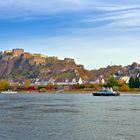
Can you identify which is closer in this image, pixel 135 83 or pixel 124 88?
pixel 135 83

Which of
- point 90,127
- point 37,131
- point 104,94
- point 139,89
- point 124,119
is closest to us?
point 37,131

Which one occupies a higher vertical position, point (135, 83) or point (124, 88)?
point (135, 83)

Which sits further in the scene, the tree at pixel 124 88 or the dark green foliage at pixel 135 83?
the tree at pixel 124 88

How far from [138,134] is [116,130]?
102 inches

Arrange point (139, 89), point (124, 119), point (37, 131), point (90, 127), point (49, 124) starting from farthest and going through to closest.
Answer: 1. point (139, 89)
2. point (124, 119)
3. point (49, 124)
4. point (90, 127)
5. point (37, 131)

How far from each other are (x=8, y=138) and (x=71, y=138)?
480 cm

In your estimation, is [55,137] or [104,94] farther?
[104,94]

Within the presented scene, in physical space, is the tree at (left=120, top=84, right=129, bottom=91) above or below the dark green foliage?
below

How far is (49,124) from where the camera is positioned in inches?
1528

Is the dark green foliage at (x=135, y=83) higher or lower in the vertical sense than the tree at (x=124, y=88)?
higher

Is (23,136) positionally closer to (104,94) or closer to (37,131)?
(37,131)

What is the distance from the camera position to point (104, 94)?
134 m

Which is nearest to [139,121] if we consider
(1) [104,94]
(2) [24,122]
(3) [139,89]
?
(2) [24,122]

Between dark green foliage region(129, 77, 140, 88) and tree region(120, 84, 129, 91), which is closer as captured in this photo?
dark green foliage region(129, 77, 140, 88)
